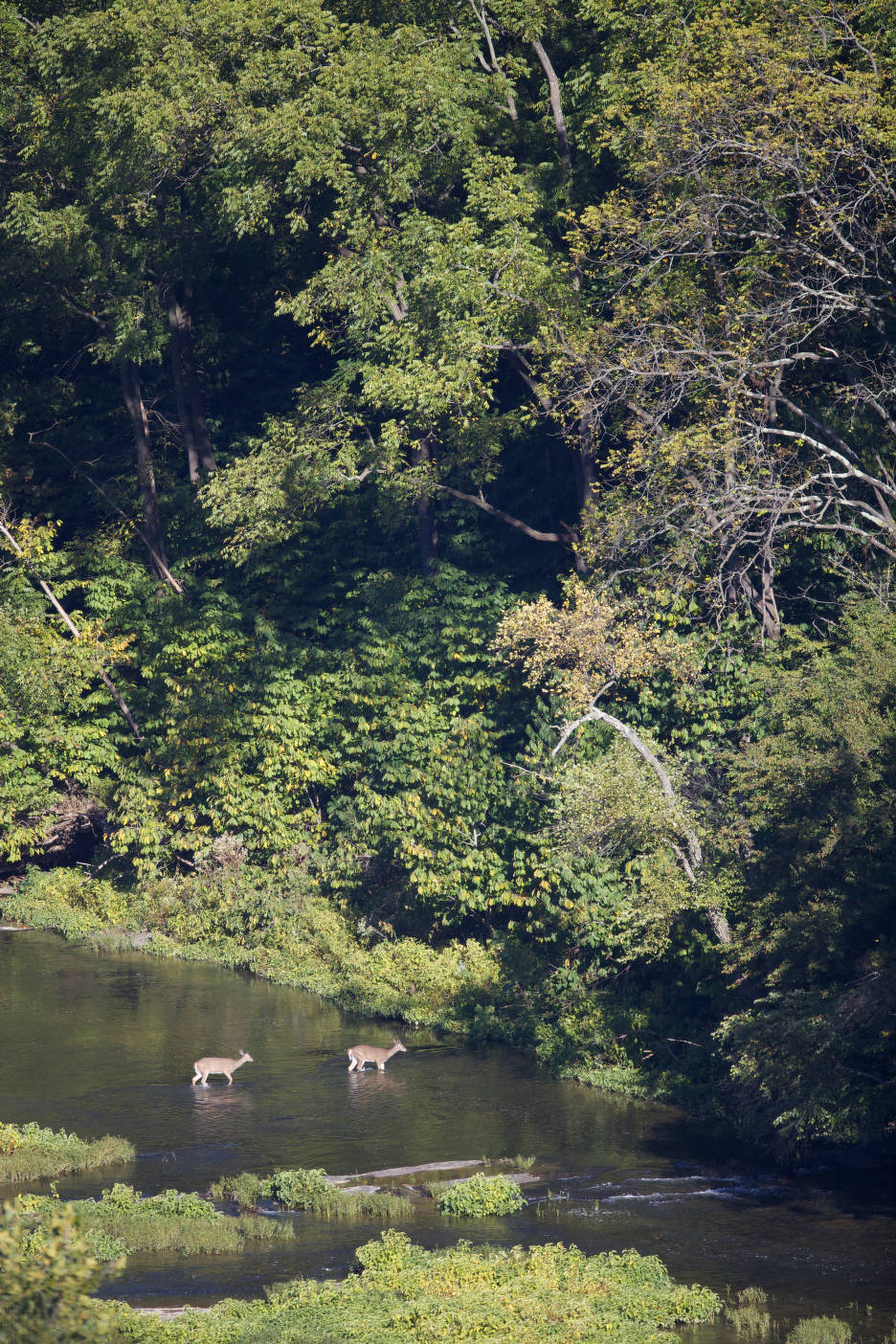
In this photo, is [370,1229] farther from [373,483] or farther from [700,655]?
[373,483]

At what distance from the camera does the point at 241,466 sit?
98.3 feet

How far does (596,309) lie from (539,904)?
39.1 ft

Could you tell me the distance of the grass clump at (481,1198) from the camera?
1619 centimetres

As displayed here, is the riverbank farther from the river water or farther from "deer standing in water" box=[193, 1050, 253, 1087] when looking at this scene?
"deer standing in water" box=[193, 1050, 253, 1087]

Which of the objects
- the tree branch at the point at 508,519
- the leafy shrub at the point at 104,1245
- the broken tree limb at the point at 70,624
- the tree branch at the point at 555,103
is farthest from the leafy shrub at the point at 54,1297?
the broken tree limb at the point at 70,624

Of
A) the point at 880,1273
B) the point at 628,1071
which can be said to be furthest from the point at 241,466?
the point at 880,1273

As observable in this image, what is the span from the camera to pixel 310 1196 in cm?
1667

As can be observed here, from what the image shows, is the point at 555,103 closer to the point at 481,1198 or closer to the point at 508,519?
the point at 508,519

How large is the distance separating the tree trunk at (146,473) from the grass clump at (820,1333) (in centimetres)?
2503

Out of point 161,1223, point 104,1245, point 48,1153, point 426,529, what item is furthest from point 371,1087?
point 426,529

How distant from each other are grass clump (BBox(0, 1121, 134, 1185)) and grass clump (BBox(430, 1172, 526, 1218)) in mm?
4644

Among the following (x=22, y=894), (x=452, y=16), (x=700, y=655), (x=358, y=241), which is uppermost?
(x=452, y=16)

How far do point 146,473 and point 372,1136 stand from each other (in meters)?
19.9

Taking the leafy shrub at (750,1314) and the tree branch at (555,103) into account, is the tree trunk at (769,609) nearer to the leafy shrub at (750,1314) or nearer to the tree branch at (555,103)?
the tree branch at (555,103)
